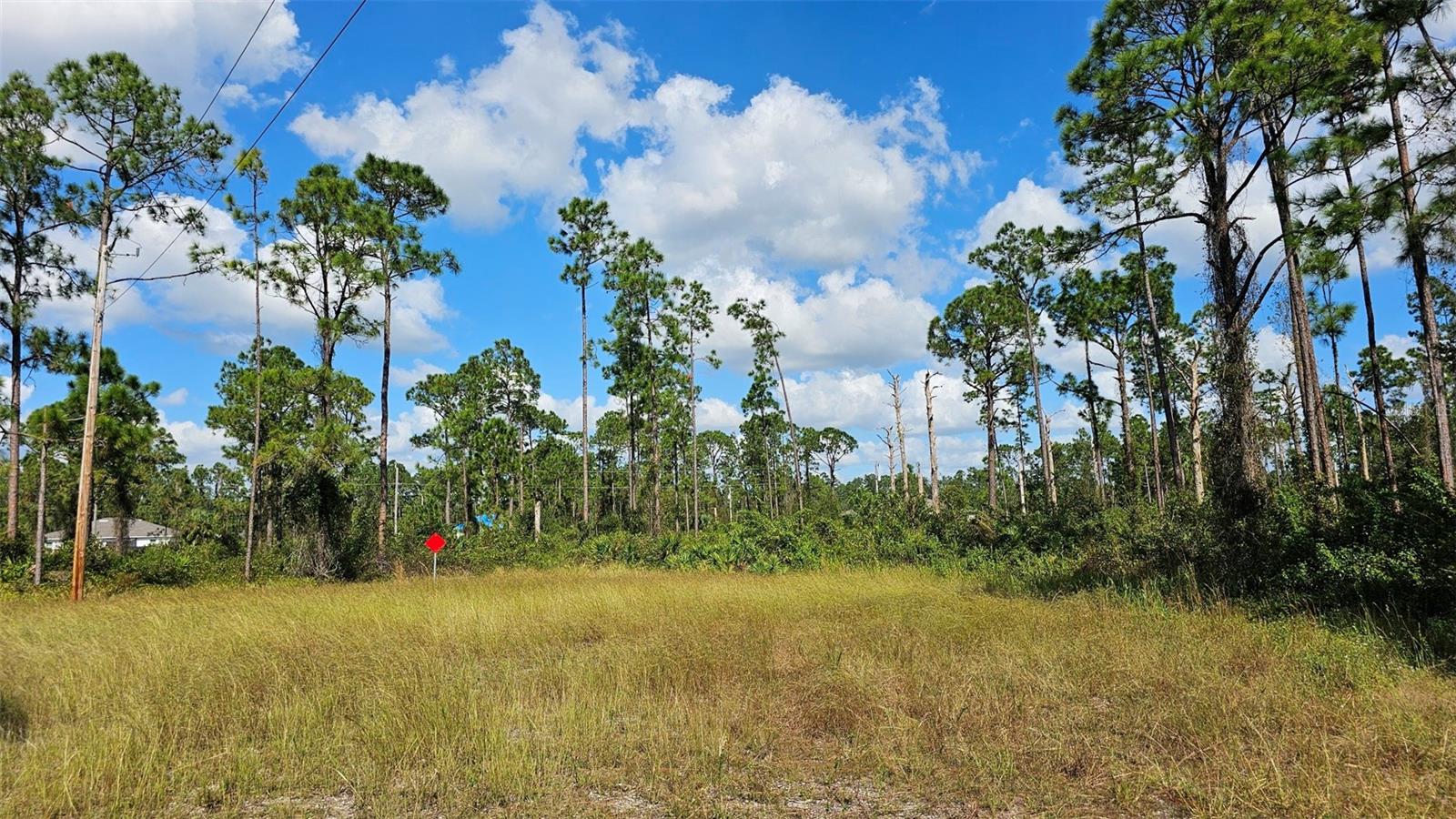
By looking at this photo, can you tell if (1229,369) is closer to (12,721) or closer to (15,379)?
(12,721)

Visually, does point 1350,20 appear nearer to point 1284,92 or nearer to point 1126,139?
point 1284,92

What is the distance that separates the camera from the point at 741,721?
16.7ft

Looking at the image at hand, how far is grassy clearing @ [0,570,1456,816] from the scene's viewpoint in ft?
12.6

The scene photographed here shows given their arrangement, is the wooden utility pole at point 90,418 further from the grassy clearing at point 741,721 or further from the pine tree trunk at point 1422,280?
the pine tree trunk at point 1422,280

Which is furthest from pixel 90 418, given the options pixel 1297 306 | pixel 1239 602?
pixel 1297 306

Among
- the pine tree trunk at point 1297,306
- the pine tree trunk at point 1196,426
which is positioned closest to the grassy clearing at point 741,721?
the pine tree trunk at point 1297,306

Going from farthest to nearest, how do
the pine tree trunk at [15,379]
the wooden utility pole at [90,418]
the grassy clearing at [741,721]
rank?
the pine tree trunk at [15,379], the wooden utility pole at [90,418], the grassy clearing at [741,721]

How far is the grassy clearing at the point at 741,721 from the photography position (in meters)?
3.84

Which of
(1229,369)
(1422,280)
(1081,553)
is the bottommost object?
(1081,553)

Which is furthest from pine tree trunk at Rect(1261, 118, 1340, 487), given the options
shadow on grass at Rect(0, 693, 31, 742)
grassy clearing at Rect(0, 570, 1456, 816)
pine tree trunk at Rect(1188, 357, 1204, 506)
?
shadow on grass at Rect(0, 693, 31, 742)

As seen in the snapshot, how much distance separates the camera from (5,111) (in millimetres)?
14930

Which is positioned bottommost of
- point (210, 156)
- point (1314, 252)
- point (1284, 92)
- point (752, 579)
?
point (752, 579)

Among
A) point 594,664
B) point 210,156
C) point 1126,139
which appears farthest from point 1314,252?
point 210,156

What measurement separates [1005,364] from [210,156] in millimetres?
29730
